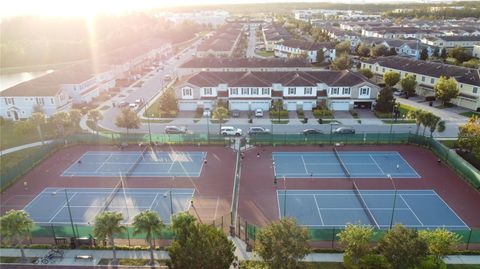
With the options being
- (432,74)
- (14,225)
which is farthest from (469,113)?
(14,225)

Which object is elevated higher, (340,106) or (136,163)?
(340,106)

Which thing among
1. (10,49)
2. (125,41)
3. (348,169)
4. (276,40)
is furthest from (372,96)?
(10,49)

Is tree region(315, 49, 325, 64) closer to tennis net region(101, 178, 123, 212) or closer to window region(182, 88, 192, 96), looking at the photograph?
window region(182, 88, 192, 96)

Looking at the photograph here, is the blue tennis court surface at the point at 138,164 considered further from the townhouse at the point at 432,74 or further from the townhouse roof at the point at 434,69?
the townhouse roof at the point at 434,69

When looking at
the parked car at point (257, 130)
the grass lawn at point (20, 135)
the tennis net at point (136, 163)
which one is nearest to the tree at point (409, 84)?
the parked car at point (257, 130)

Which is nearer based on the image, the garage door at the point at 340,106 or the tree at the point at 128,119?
the tree at the point at 128,119

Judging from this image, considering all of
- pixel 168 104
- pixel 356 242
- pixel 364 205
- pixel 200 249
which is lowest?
pixel 364 205

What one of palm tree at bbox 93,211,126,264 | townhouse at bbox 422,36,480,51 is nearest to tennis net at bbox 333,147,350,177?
palm tree at bbox 93,211,126,264

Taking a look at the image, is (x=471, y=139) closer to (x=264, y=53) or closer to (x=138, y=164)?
(x=138, y=164)
